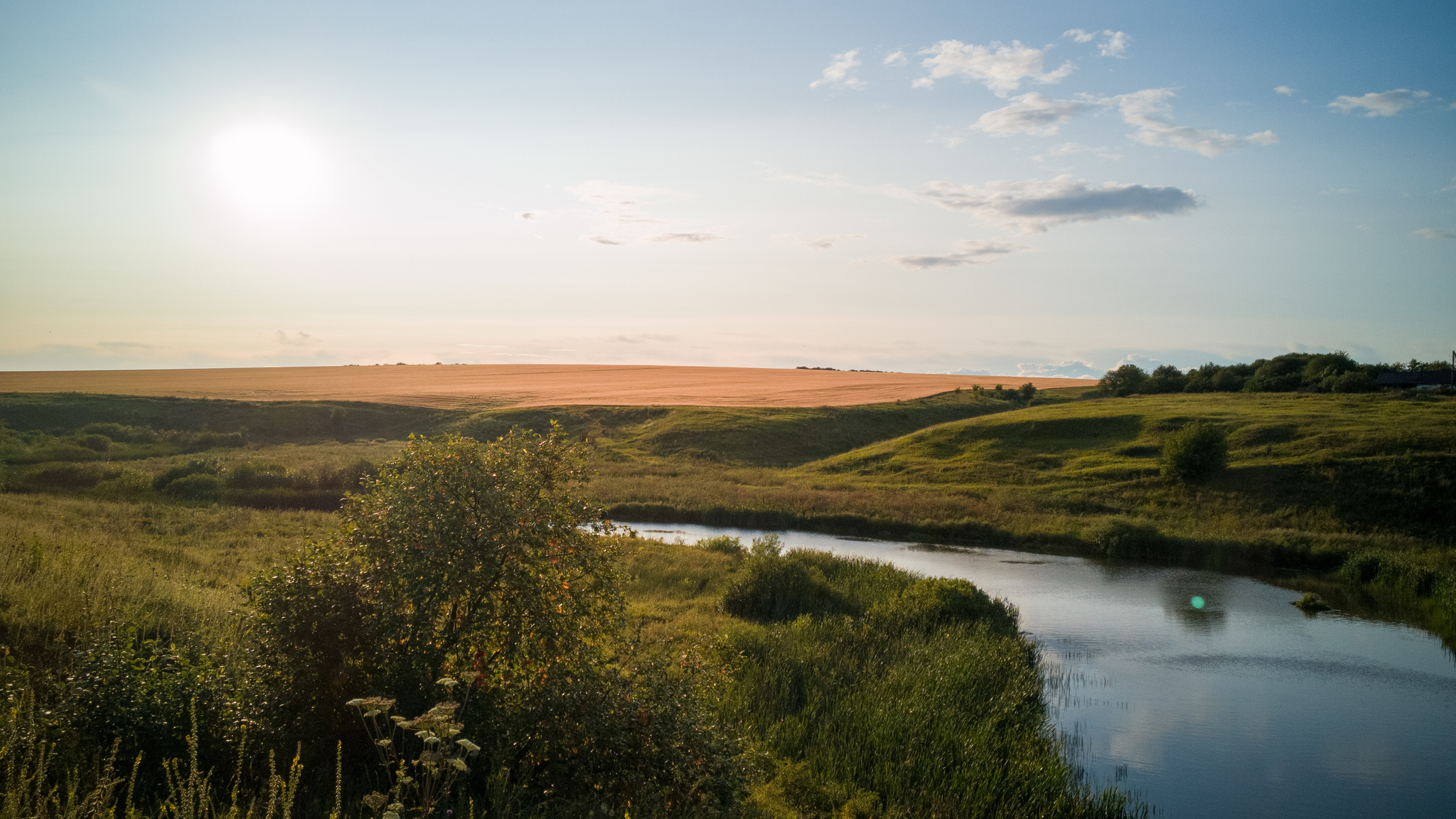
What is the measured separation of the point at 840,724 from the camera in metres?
14.2

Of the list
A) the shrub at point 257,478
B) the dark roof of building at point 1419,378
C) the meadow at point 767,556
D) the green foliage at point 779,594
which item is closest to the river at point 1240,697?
the meadow at point 767,556

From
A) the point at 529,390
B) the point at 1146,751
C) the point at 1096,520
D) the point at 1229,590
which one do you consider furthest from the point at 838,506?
the point at 529,390

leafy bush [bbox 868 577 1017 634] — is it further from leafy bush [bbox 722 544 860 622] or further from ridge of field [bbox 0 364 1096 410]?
ridge of field [bbox 0 364 1096 410]

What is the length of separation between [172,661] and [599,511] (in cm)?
523

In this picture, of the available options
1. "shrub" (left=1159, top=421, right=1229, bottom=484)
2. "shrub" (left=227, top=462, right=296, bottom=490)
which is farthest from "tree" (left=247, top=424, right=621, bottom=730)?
"shrub" (left=1159, top=421, right=1229, bottom=484)

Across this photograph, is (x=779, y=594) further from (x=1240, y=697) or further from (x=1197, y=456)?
(x=1197, y=456)

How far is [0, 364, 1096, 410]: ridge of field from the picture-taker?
87.9 metres

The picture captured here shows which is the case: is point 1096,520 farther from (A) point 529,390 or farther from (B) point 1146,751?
(A) point 529,390

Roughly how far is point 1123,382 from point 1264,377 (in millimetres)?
13065

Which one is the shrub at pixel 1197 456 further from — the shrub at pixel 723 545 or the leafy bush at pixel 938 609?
the shrub at pixel 723 545

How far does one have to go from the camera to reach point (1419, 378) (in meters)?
91.8

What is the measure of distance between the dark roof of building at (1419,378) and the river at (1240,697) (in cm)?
8092

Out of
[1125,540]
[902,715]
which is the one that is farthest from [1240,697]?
[1125,540]

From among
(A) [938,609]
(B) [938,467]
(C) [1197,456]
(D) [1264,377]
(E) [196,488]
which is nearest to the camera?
(A) [938,609]
